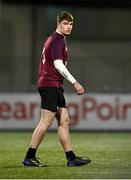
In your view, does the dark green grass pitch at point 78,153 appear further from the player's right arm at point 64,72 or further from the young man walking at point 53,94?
the player's right arm at point 64,72

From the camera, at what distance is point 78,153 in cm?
1455

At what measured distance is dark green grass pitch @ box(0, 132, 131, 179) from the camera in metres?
10.8

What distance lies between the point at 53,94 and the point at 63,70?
450 mm

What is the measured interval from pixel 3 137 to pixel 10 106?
118 inches

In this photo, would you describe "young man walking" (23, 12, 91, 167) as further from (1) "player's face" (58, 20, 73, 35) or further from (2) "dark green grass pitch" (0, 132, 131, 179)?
(2) "dark green grass pitch" (0, 132, 131, 179)

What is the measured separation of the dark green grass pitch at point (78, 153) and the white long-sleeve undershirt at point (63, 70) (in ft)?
4.13

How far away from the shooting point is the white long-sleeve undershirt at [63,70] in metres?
11.6

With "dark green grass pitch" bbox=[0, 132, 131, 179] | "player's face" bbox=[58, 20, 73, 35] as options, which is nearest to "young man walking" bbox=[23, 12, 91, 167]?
"player's face" bbox=[58, 20, 73, 35]

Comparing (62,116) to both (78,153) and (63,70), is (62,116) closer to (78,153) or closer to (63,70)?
(63,70)

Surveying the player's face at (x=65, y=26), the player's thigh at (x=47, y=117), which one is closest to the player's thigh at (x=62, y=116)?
the player's thigh at (x=47, y=117)

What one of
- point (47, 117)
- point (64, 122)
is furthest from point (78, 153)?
point (47, 117)

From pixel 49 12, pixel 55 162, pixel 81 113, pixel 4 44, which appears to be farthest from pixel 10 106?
pixel 55 162

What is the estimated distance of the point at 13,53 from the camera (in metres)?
25.9

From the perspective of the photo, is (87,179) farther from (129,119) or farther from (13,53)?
(13,53)
